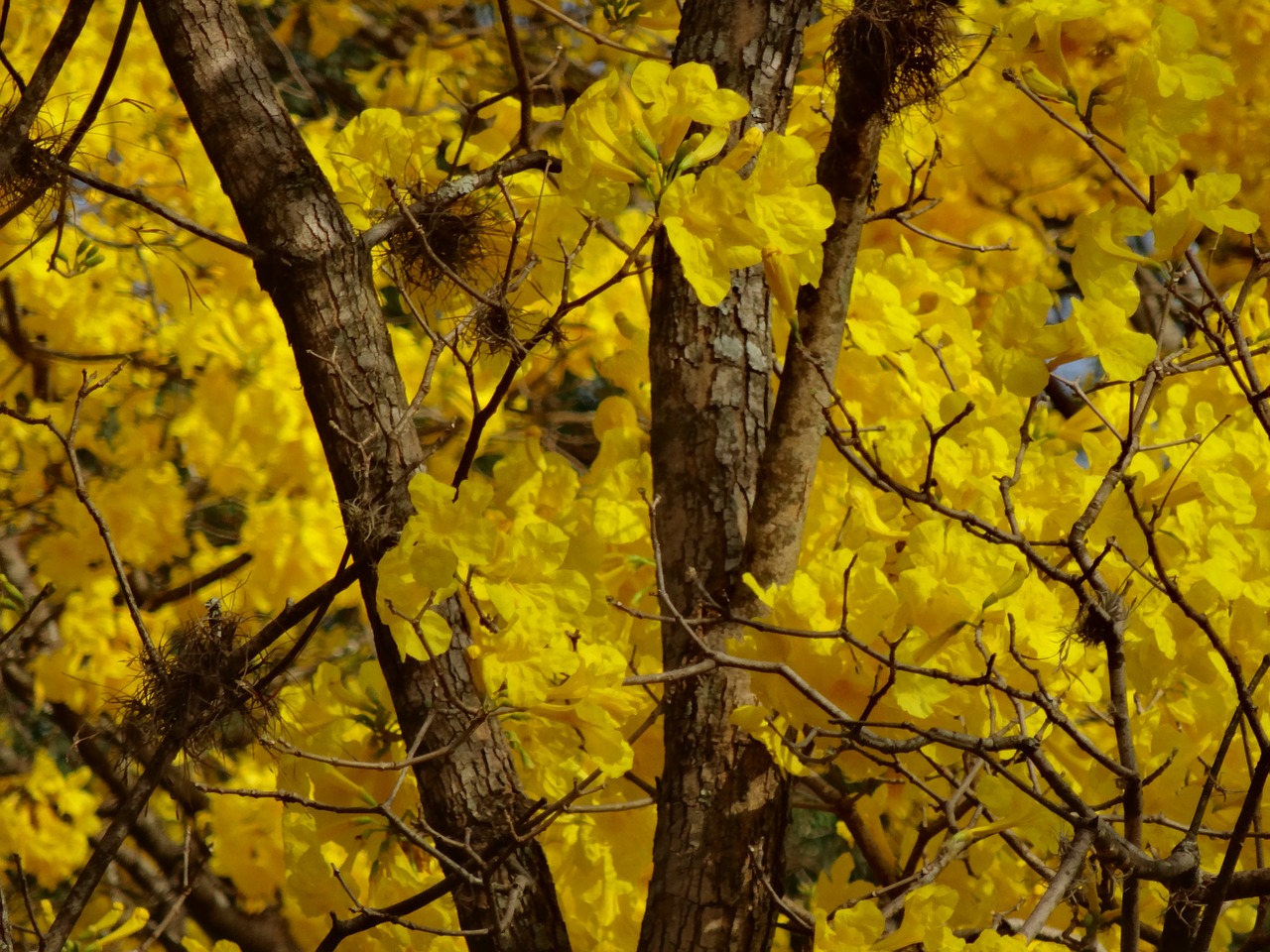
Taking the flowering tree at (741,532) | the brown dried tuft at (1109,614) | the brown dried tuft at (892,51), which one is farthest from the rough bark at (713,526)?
the brown dried tuft at (1109,614)

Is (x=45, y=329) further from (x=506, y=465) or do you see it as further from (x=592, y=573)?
(x=592, y=573)

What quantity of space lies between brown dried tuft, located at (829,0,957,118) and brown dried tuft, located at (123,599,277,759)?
40.5 inches

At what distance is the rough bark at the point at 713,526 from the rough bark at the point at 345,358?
204 millimetres

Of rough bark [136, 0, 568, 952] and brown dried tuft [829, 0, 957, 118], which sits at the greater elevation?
brown dried tuft [829, 0, 957, 118]

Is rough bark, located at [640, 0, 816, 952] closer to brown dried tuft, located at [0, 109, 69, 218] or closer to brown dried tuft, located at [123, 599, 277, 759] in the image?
brown dried tuft, located at [123, 599, 277, 759]

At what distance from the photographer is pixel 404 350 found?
3465mm

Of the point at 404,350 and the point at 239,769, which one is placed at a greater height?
the point at 404,350

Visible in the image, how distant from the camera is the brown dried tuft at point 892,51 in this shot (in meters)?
1.55

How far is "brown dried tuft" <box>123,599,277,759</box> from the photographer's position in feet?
5.28

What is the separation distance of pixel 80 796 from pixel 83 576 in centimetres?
76

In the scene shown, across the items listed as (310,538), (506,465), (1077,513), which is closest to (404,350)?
(310,538)

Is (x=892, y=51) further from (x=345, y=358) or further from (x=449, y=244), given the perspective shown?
(x=345, y=358)

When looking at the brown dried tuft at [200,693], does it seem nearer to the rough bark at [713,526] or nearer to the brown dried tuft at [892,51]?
the rough bark at [713,526]

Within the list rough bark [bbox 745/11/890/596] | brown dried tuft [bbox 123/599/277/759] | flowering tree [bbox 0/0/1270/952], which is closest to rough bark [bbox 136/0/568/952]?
flowering tree [bbox 0/0/1270/952]
